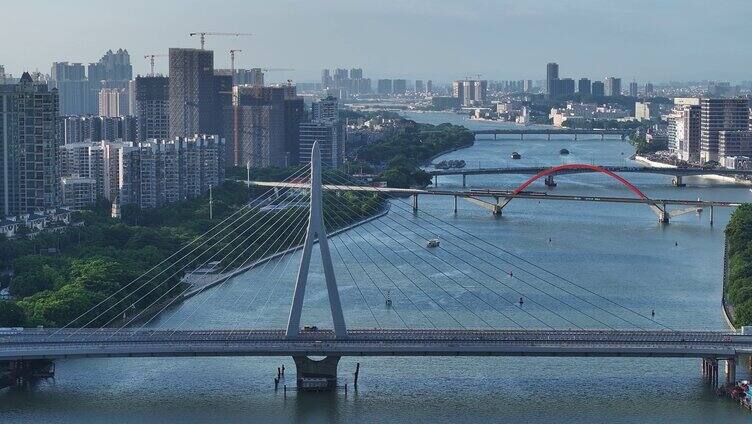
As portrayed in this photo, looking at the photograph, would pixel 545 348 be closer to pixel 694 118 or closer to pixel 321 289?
pixel 321 289

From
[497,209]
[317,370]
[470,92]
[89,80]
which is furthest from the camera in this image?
[470,92]

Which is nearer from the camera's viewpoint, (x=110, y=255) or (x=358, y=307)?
(x=358, y=307)

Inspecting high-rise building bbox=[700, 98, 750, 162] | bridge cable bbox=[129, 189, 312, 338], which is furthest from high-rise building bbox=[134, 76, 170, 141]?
bridge cable bbox=[129, 189, 312, 338]

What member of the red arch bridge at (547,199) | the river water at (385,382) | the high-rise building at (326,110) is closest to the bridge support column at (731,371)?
the river water at (385,382)

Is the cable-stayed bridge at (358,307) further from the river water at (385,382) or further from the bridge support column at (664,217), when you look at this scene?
the bridge support column at (664,217)

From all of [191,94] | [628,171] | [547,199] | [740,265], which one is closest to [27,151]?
[547,199]

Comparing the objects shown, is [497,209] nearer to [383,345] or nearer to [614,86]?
[383,345]
